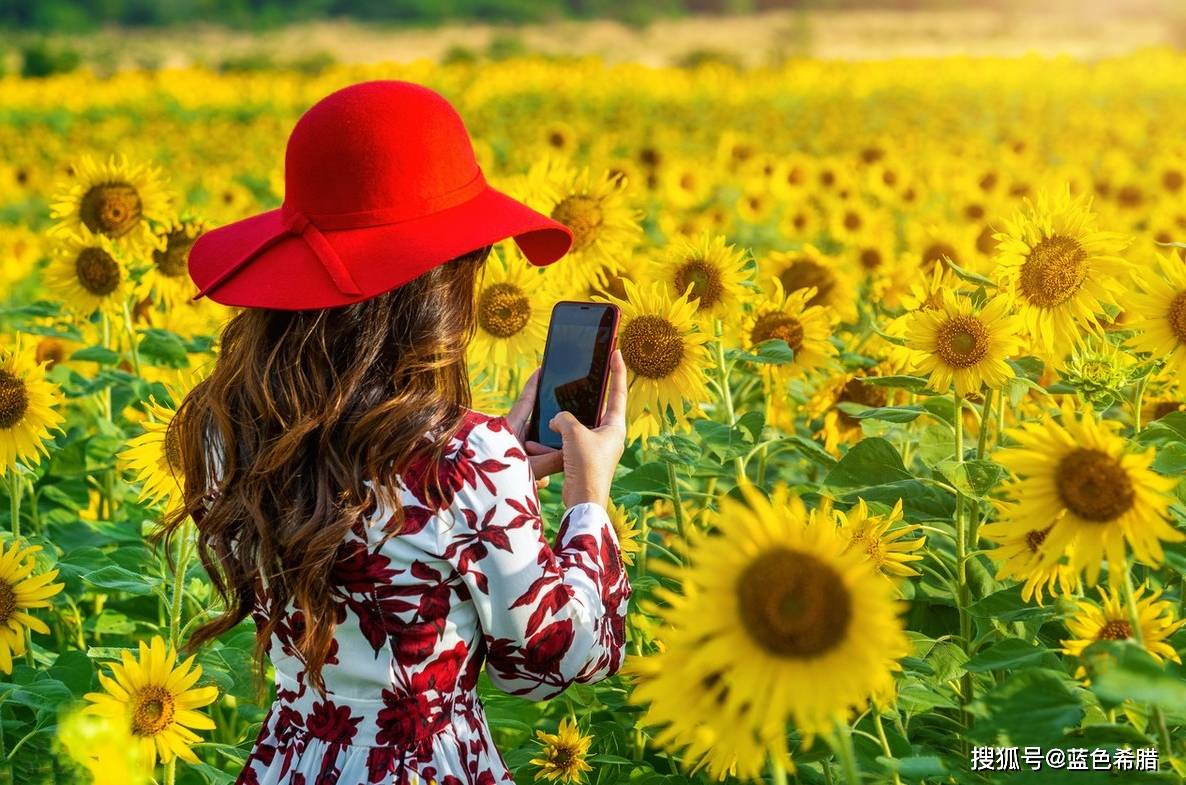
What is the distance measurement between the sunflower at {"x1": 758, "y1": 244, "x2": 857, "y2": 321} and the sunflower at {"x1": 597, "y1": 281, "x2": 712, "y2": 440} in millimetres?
986

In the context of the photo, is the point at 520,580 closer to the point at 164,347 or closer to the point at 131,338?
the point at 164,347

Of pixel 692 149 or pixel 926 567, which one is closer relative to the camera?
pixel 926 567

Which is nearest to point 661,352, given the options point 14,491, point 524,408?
point 524,408

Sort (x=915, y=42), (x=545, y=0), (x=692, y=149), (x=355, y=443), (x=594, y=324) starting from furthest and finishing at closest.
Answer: (x=545, y=0) → (x=915, y=42) → (x=692, y=149) → (x=594, y=324) → (x=355, y=443)

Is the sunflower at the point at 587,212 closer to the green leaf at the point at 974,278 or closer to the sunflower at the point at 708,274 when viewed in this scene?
the sunflower at the point at 708,274

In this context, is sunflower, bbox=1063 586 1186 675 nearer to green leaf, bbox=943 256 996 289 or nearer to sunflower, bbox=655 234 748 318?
green leaf, bbox=943 256 996 289

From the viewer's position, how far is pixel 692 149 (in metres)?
9.77

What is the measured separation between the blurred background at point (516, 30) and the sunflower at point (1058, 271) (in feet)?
69.0

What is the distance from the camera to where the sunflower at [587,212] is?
10.5ft

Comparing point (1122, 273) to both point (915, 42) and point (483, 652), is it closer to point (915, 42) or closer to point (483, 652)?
point (483, 652)

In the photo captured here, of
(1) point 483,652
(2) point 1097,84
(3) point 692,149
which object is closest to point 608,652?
(1) point 483,652

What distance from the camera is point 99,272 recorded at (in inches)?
131

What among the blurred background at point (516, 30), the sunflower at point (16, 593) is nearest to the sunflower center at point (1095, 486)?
the sunflower at point (16, 593)

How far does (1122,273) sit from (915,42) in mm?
28474
